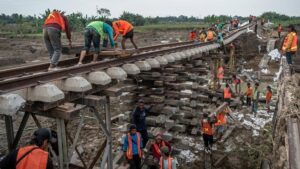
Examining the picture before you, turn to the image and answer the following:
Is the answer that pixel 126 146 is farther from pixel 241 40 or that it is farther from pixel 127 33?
pixel 241 40

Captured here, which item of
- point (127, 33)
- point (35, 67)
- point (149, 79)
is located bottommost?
point (149, 79)

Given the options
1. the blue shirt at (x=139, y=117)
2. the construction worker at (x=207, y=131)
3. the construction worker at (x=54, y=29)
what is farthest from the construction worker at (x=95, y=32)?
the construction worker at (x=207, y=131)

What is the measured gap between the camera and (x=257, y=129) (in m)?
11.6

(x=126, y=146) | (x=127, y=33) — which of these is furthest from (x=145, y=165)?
(x=127, y=33)

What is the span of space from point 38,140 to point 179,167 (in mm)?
6031

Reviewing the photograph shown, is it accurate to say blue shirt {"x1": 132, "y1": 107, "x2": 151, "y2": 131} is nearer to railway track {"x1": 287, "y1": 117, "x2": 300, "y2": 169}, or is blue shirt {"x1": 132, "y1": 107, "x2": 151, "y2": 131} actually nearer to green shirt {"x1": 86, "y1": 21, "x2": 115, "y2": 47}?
green shirt {"x1": 86, "y1": 21, "x2": 115, "y2": 47}

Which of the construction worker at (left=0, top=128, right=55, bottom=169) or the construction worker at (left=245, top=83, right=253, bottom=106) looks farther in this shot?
the construction worker at (left=245, top=83, right=253, bottom=106)

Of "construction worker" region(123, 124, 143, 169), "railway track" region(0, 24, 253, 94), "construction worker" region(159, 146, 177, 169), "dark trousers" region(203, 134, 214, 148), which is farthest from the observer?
"dark trousers" region(203, 134, 214, 148)

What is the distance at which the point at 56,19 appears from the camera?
5523 millimetres

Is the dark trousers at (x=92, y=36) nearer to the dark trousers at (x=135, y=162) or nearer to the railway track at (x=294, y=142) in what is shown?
the dark trousers at (x=135, y=162)

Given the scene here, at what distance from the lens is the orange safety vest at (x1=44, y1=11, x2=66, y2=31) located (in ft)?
18.1

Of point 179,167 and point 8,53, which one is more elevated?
point 8,53

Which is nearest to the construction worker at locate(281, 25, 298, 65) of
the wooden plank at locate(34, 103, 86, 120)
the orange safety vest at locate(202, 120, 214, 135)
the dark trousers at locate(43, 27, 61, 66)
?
the orange safety vest at locate(202, 120, 214, 135)

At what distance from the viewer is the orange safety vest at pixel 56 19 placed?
550 centimetres
